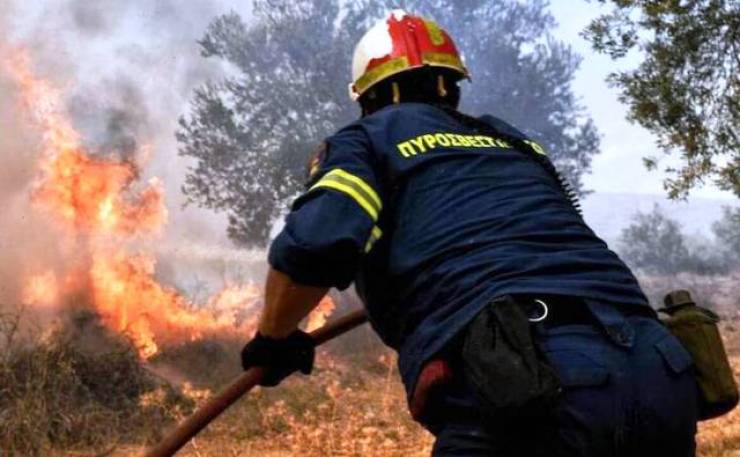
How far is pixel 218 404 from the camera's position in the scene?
2.58m

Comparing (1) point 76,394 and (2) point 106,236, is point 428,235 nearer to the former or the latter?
(1) point 76,394

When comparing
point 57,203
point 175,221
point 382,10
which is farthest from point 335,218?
point 382,10

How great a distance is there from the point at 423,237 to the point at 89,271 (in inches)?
484

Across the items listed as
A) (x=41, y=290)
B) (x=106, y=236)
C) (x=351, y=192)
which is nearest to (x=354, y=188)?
(x=351, y=192)

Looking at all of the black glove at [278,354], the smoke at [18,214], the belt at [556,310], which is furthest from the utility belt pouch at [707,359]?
the smoke at [18,214]

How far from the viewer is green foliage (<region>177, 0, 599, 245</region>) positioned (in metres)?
20.4

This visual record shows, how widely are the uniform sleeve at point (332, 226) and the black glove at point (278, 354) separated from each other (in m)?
0.42

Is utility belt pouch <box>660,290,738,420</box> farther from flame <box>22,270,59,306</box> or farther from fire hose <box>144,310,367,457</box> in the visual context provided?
flame <box>22,270,59,306</box>

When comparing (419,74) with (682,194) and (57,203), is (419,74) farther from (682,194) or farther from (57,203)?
(57,203)

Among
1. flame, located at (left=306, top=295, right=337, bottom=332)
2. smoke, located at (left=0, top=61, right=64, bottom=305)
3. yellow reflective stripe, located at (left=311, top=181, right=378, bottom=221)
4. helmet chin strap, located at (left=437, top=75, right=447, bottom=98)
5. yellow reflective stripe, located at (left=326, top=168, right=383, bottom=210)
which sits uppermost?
helmet chin strap, located at (left=437, top=75, right=447, bottom=98)

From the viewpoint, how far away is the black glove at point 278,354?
2.22 meters

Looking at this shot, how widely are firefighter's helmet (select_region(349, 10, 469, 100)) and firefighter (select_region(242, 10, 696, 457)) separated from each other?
248 millimetres

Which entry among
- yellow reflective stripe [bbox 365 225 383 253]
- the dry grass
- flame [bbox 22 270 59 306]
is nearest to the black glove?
yellow reflective stripe [bbox 365 225 383 253]

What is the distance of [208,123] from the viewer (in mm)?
20625
